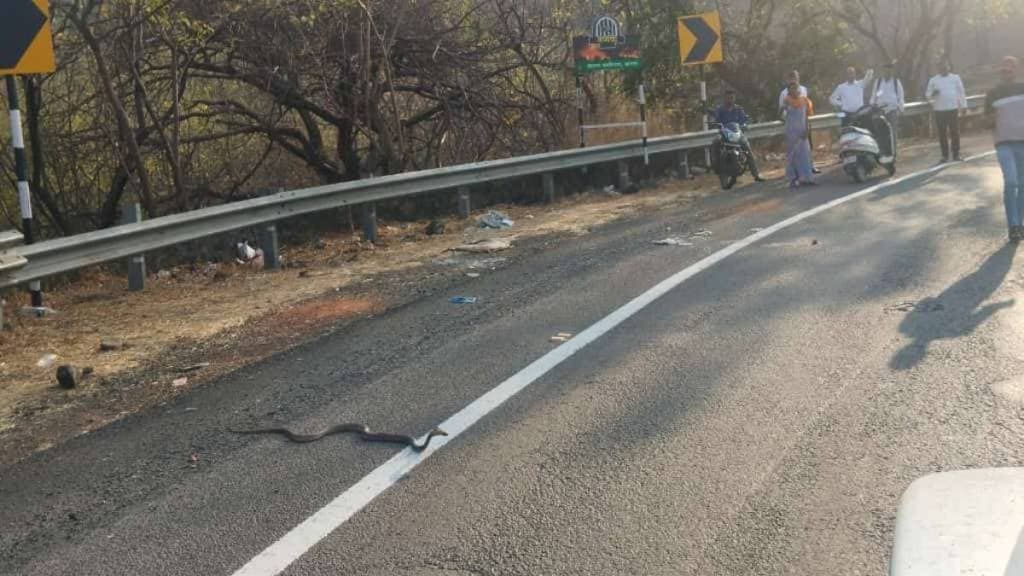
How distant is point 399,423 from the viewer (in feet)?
19.6

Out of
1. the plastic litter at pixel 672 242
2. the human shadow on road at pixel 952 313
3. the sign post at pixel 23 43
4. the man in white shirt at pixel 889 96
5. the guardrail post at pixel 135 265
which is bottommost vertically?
the human shadow on road at pixel 952 313

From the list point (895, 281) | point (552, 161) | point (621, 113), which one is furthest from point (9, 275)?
point (621, 113)

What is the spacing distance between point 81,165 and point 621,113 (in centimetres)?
1168

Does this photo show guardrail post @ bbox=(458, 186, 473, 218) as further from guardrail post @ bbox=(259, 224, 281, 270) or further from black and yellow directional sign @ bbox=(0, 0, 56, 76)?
black and yellow directional sign @ bbox=(0, 0, 56, 76)

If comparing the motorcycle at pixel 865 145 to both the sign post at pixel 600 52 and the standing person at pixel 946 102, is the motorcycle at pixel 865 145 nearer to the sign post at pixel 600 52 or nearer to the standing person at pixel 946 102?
the standing person at pixel 946 102

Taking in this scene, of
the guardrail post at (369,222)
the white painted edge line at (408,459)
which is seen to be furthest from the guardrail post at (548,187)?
the white painted edge line at (408,459)

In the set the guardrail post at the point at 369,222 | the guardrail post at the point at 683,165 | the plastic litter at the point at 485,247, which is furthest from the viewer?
the guardrail post at the point at 683,165

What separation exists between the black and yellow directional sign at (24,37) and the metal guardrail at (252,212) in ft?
5.19

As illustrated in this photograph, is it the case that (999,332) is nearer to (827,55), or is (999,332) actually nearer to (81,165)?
(81,165)

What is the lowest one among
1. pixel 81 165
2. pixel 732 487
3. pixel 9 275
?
pixel 732 487

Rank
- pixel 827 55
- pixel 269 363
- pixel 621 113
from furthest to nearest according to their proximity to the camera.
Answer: pixel 827 55 → pixel 621 113 → pixel 269 363

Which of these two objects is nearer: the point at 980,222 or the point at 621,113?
the point at 980,222

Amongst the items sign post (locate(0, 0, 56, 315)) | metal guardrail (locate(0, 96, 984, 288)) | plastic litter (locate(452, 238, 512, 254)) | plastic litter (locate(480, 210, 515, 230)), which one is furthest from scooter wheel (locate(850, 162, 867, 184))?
sign post (locate(0, 0, 56, 315))

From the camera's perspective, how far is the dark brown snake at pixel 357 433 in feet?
18.4
